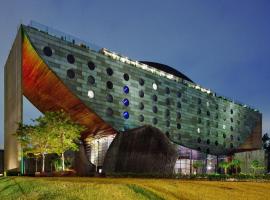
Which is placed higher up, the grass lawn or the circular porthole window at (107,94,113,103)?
the circular porthole window at (107,94,113,103)

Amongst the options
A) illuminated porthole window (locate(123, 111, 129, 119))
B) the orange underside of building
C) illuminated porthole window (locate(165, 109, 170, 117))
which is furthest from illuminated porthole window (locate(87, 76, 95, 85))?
illuminated porthole window (locate(165, 109, 170, 117))

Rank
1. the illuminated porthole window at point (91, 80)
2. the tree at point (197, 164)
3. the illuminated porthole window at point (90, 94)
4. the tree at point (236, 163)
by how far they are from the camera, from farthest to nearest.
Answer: the tree at point (236, 163)
the tree at point (197, 164)
the illuminated porthole window at point (91, 80)
the illuminated porthole window at point (90, 94)

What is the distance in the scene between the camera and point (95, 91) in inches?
1897

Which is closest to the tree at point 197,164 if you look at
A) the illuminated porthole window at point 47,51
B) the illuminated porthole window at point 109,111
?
the illuminated porthole window at point 109,111

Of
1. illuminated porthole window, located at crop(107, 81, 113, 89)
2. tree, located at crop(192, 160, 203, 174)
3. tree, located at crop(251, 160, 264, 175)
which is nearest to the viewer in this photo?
illuminated porthole window, located at crop(107, 81, 113, 89)

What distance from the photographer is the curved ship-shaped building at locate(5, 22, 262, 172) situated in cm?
4388

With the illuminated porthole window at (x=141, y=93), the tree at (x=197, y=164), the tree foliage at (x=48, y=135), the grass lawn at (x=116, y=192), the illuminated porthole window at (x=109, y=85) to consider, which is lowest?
the tree at (x=197, y=164)

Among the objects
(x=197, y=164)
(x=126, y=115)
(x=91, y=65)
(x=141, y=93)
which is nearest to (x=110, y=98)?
(x=126, y=115)

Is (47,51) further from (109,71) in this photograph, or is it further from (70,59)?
(109,71)

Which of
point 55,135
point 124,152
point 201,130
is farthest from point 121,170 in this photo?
point 201,130

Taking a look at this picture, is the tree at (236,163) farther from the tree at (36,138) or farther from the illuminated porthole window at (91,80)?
the tree at (36,138)

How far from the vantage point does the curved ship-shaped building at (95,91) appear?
43.9 metres

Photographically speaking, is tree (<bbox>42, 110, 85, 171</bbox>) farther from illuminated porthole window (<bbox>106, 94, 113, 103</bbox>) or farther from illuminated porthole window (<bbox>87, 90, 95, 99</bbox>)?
illuminated porthole window (<bbox>106, 94, 113, 103</bbox>)

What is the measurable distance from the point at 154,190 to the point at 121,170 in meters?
25.8
